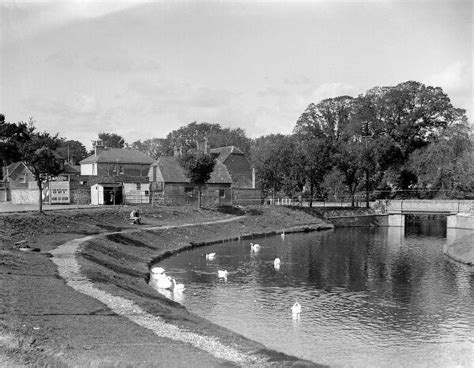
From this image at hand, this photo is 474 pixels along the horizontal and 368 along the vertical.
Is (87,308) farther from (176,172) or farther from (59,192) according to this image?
(176,172)

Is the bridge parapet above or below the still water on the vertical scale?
above

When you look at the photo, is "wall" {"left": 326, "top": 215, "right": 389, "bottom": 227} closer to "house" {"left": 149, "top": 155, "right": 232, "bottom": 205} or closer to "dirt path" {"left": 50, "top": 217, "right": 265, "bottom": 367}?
"house" {"left": 149, "top": 155, "right": 232, "bottom": 205}

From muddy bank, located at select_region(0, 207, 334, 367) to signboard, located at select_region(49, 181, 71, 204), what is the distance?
2165cm

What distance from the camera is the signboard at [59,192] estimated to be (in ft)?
235

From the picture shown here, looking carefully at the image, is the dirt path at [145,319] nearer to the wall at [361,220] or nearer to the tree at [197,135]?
the wall at [361,220]

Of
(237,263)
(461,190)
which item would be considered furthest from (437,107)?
(237,263)

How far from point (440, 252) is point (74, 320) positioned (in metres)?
44.2

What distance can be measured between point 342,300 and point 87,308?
50.9 ft

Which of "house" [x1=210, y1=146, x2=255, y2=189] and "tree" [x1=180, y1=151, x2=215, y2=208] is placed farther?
"house" [x1=210, y1=146, x2=255, y2=189]

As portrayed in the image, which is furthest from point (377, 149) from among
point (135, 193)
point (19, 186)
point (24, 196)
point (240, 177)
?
point (19, 186)

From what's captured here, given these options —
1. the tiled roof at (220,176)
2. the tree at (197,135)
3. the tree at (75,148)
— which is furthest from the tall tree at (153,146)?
the tiled roof at (220,176)

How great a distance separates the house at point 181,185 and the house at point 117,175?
90.7 inches

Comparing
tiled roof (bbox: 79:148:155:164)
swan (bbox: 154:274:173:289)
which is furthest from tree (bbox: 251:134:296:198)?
swan (bbox: 154:274:173:289)

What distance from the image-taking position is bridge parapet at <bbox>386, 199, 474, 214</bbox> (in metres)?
80.9
